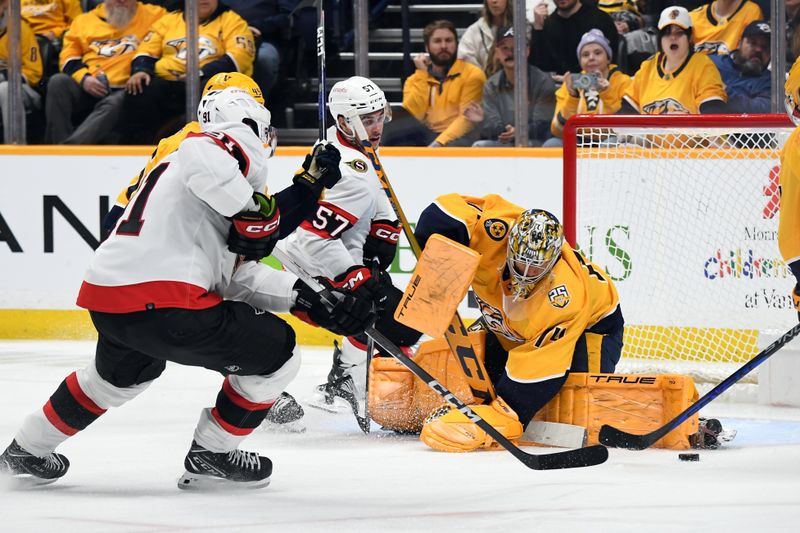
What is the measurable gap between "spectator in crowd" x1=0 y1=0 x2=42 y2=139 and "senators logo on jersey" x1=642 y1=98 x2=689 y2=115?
290 centimetres

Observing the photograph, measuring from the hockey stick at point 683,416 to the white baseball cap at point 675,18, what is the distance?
8.02 ft

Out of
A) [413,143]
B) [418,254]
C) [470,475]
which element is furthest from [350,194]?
[413,143]

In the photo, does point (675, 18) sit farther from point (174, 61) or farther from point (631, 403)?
point (631, 403)

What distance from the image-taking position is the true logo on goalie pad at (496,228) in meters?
3.96

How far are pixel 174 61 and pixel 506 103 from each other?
5.24 feet

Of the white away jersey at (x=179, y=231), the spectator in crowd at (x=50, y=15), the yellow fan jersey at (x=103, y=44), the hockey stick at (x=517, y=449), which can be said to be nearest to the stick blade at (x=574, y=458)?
the hockey stick at (x=517, y=449)

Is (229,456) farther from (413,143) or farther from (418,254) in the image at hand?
(413,143)

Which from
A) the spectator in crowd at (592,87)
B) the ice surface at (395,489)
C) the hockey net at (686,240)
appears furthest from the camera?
the spectator in crowd at (592,87)

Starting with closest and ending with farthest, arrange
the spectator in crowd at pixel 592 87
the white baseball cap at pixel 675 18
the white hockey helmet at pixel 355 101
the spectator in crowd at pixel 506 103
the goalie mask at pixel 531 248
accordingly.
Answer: the goalie mask at pixel 531 248 < the white hockey helmet at pixel 355 101 < the white baseball cap at pixel 675 18 < the spectator in crowd at pixel 592 87 < the spectator in crowd at pixel 506 103

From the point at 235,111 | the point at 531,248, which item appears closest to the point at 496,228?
the point at 531,248

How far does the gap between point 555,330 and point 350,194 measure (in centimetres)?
94

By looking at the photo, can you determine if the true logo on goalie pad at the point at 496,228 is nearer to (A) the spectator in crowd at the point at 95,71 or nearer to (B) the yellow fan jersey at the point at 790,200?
(B) the yellow fan jersey at the point at 790,200

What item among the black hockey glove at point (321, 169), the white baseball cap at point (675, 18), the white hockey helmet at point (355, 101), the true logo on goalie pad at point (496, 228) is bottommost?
the true logo on goalie pad at point (496, 228)

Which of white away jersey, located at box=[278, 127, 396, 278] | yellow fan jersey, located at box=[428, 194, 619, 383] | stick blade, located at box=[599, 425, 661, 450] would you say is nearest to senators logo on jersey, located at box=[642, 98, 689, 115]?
white away jersey, located at box=[278, 127, 396, 278]
